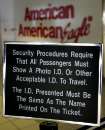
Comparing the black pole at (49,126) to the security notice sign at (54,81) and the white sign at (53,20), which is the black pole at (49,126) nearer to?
the security notice sign at (54,81)

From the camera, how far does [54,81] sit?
1.64 m

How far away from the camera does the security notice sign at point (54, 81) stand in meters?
1.57

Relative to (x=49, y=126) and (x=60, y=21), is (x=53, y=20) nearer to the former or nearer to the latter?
(x=60, y=21)

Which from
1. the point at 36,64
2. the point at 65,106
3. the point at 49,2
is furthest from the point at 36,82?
the point at 49,2

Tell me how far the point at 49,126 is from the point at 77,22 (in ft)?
10.4

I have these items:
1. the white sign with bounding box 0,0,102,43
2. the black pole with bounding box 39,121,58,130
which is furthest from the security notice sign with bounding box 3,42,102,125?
the white sign with bounding box 0,0,102,43

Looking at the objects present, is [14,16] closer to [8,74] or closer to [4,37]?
[4,37]

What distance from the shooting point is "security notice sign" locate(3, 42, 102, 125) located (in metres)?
1.57

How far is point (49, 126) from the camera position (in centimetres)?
169

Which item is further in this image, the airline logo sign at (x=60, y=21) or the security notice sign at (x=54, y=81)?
the airline logo sign at (x=60, y=21)

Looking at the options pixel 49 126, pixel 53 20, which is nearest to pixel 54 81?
pixel 49 126

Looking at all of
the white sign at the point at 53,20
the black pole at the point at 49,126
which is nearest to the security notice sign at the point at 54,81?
the black pole at the point at 49,126

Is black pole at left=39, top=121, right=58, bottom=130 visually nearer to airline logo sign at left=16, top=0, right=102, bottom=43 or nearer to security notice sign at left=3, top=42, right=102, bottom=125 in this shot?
security notice sign at left=3, top=42, right=102, bottom=125

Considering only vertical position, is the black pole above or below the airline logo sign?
below
